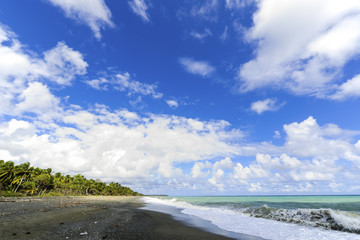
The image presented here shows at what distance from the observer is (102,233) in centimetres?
1140

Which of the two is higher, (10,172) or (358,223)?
(10,172)

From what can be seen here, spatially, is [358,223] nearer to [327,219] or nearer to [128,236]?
[327,219]

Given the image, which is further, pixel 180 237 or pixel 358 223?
pixel 358 223

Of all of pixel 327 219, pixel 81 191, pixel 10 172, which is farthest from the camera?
pixel 81 191


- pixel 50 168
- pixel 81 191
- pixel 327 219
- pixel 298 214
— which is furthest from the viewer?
pixel 81 191

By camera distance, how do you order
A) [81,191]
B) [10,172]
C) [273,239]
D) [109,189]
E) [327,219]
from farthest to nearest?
1. [109,189]
2. [81,191]
3. [10,172]
4. [327,219]
5. [273,239]

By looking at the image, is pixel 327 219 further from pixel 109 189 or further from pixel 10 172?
pixel 109 189

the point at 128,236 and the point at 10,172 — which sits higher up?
the point at 10,172

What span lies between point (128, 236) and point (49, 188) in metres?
99.2

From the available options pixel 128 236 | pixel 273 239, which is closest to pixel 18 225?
pixel 128 236

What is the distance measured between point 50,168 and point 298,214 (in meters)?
111

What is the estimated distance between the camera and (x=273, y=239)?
12.8 m

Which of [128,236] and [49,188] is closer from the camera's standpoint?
[128,236]

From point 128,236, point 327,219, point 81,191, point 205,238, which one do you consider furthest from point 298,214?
point 81,191
